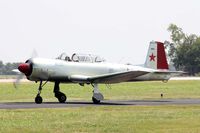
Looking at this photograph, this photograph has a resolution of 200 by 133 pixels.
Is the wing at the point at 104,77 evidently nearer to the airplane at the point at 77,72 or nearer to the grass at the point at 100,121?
the airplane at the point at 77,72

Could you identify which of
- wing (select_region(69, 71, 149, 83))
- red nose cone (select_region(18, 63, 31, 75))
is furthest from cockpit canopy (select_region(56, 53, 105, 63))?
red nose cone (select_region(18, 63, 31, 75))

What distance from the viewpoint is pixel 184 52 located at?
526 feet

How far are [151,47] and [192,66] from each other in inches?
4733

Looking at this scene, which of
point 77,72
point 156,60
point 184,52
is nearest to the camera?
point 77,72

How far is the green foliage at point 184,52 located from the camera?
15862 cm

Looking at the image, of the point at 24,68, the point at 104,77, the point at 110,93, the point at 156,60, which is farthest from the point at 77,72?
the point at 110,93

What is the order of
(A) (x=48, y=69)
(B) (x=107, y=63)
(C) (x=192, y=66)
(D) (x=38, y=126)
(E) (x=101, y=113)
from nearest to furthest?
(D) (x=38, y=126), (E) (x=101, y=113), (A) (x=48, y=69), (B) (x=107, y=63), (C) (x=192, y=66)

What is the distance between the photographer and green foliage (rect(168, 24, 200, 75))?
520 ft

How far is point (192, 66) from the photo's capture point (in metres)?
158


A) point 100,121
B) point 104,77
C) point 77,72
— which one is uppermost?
point 77,72

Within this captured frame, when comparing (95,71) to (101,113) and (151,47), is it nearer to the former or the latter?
(151,47)

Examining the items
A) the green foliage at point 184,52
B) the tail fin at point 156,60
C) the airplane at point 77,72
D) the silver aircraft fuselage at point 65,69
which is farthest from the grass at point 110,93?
the green foliage at point 184,52

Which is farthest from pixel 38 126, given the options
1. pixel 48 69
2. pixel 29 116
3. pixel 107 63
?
pixel 107 63

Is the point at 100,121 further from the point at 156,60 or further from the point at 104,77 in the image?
the point at 156,60
